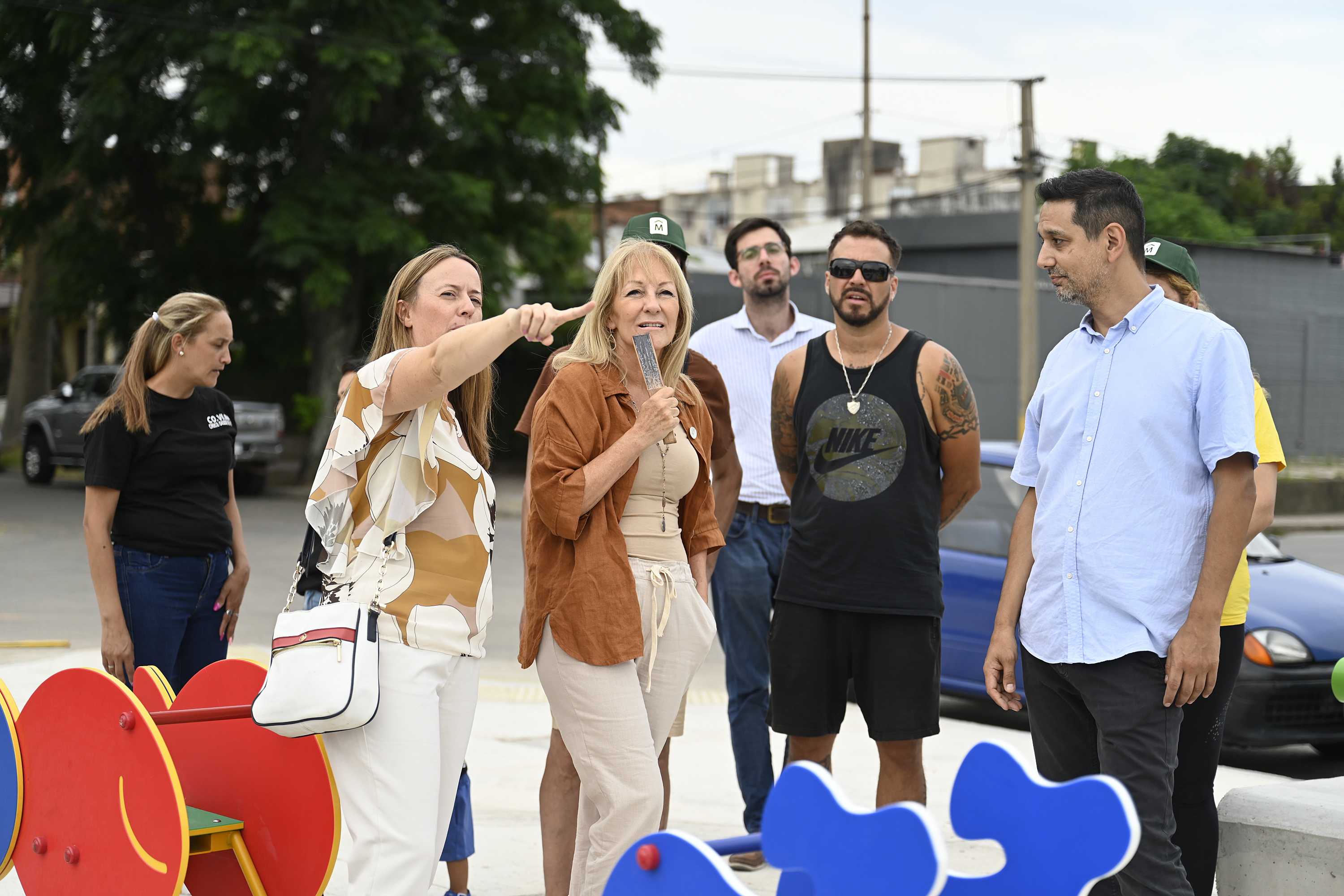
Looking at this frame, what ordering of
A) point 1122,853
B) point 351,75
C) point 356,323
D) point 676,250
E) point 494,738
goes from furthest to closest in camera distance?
point 356,323
point 351,75
point 494,738
point 676,250
point 1122,853

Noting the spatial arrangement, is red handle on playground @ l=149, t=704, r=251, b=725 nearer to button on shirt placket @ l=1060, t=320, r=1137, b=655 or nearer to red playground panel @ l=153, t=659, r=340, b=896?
red playground panel @ l=153, t=659, r=340, b=896

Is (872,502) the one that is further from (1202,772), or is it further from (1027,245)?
(1027,245)

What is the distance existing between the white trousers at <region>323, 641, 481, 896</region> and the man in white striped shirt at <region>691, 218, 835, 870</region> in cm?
185

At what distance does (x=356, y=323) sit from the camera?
23438mm

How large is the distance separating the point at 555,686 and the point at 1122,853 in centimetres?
158

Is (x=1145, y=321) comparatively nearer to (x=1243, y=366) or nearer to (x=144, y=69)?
(x=1243, y=366)

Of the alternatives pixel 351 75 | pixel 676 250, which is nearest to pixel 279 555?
pixel 351 75

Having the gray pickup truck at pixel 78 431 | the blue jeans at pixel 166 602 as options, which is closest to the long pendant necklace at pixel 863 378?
the blue jeans at pixel 166 602

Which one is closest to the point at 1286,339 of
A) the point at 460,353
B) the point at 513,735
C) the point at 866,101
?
the point at 866,101

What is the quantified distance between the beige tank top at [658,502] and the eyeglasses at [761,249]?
176 cm

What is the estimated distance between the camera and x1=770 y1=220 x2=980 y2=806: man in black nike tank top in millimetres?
3961

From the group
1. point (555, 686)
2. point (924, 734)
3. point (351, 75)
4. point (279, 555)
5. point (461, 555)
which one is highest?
point (351, 75)

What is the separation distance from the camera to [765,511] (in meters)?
4.88

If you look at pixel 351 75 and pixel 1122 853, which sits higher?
pixel 351 75
